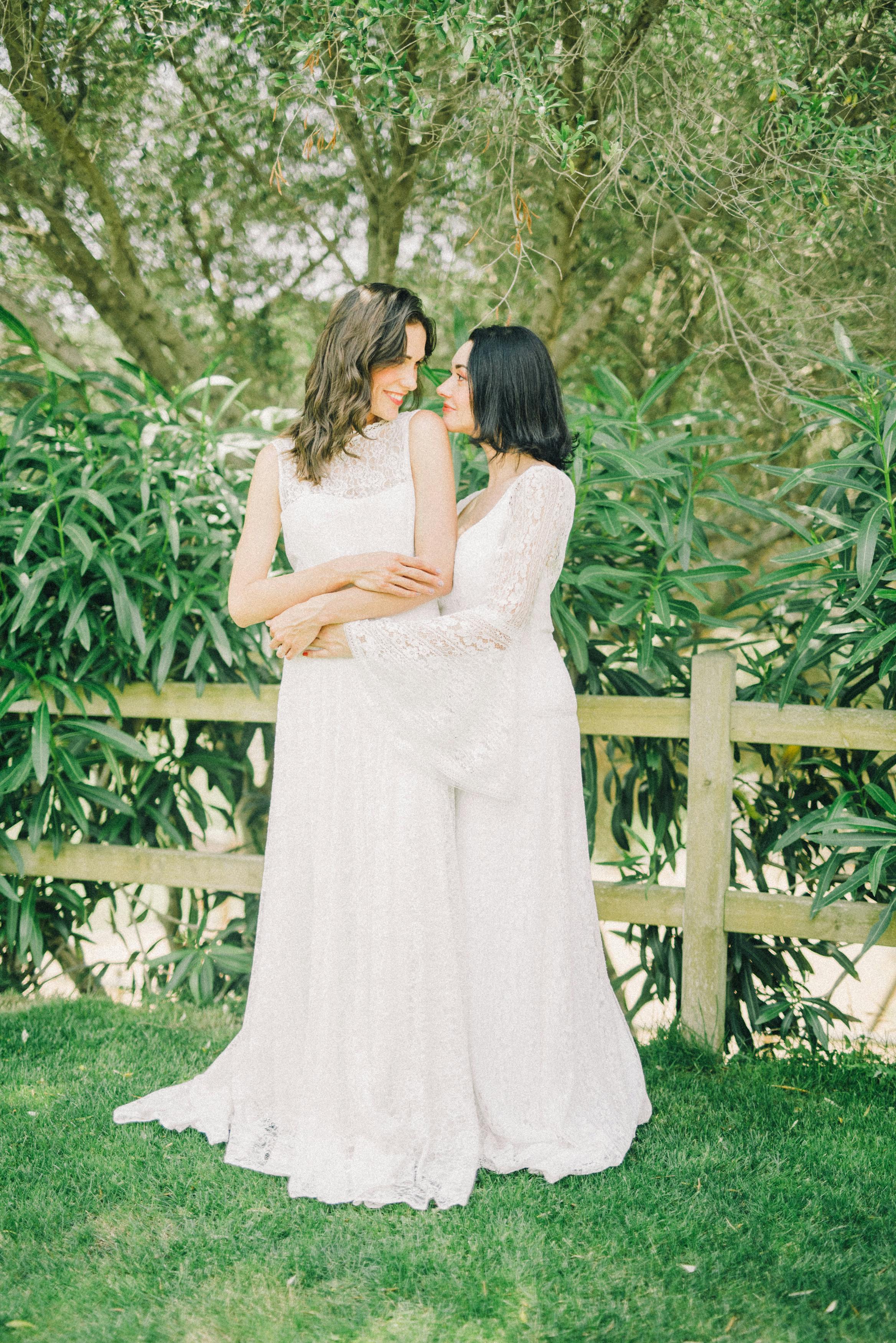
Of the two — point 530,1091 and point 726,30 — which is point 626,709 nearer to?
point 530,1091

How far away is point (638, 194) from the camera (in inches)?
117

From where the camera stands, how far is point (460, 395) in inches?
83.3

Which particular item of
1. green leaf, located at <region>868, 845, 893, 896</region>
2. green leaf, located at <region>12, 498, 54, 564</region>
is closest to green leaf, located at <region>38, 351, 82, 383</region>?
green leaf, located at <region>12, 498, 54, 564</region>

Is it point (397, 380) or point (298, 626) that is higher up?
point (397, 380)

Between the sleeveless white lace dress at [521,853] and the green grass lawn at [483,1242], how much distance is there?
113 millimetres

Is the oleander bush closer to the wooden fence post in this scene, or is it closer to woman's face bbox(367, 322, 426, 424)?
woman's face bbox(367, 322, 426, 424)

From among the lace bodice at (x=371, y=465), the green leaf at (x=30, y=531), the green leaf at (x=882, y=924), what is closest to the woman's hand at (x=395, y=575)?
the lace bodice at (x=371, y=465)

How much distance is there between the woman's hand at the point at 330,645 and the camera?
2039 millimetres

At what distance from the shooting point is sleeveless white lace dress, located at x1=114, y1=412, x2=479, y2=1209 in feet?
6.66

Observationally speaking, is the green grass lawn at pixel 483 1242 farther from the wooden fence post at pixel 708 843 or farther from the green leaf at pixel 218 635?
the green leaf at pixel 218 635

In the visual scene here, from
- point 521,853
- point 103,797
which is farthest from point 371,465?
point 103,797

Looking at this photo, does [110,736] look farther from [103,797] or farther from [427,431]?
[427,431]

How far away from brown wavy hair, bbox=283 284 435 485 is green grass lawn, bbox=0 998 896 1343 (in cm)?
142

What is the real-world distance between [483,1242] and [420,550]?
1273 millimetres
